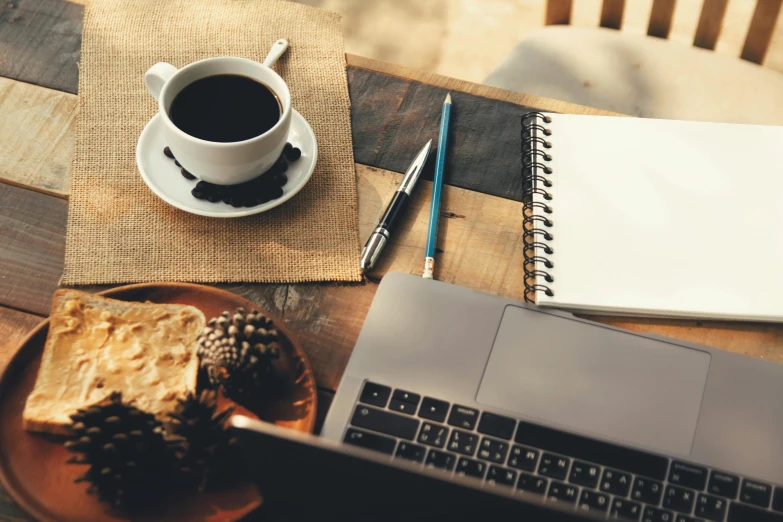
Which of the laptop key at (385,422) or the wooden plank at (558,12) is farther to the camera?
the wooden plank at (558,12)

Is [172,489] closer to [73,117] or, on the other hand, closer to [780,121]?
[73,117]

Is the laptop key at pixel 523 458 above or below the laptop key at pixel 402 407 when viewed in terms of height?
below

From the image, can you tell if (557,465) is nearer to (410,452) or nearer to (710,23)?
(410,452)

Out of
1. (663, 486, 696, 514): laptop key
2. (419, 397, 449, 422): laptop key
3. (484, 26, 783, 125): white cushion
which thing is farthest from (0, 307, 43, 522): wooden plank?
(484, 26, 783, 125): white cushion

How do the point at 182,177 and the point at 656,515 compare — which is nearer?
the point at 656,515

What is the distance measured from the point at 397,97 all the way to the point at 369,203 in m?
0.17

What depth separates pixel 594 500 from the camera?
0.62 m

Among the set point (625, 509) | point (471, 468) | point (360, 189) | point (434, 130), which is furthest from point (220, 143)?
point (625, 509)

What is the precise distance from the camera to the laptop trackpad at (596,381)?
2.19 feet

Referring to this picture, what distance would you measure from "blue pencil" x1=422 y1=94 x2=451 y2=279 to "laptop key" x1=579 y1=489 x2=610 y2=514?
27 centimetres

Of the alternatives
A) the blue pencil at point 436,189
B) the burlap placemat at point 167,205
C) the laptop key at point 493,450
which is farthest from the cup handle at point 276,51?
the laptop key at point 493,450

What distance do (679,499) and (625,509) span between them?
5 cm

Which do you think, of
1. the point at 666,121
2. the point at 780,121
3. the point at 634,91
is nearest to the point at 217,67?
the point at 666,121

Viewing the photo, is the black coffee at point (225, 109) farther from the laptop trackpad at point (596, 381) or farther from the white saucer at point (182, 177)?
the laptop trackpad at point (596, 381)
